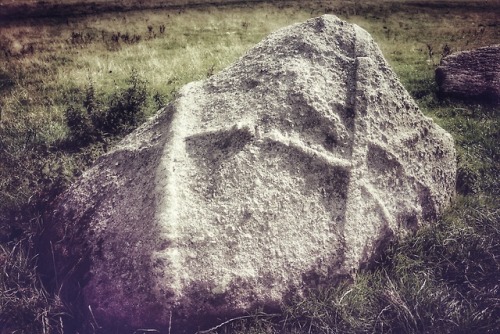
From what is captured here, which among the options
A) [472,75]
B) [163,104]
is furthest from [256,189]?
[472,75]

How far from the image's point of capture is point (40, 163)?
5570 mm

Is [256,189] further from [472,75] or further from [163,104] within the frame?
[472,75]

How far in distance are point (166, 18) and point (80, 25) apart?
2.66m

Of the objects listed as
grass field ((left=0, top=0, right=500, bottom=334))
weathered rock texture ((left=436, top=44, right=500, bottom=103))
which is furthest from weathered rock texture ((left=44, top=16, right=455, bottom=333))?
weathered rock texture ((left=436, top=44, right=500, bottom=103))

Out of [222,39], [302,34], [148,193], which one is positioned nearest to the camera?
[148,193]

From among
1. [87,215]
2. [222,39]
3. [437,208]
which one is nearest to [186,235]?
[87,215]

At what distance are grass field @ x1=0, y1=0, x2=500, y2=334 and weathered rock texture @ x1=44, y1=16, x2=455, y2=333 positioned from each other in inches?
11.8

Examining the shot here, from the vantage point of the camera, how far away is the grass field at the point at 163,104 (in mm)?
3717

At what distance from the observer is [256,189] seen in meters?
3.76

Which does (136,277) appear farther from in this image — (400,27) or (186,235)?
(400,27)

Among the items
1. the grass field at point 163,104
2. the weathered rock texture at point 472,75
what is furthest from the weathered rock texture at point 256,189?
the weathered rock texture at point 472,75

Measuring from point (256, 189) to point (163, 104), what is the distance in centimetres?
390

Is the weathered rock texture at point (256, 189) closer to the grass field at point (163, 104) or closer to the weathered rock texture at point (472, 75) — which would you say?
the grass field at point (163, 104)

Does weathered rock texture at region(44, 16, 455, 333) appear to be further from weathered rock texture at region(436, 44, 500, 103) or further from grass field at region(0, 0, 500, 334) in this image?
weathered rock texture at region(436, 44, 500, 103)
